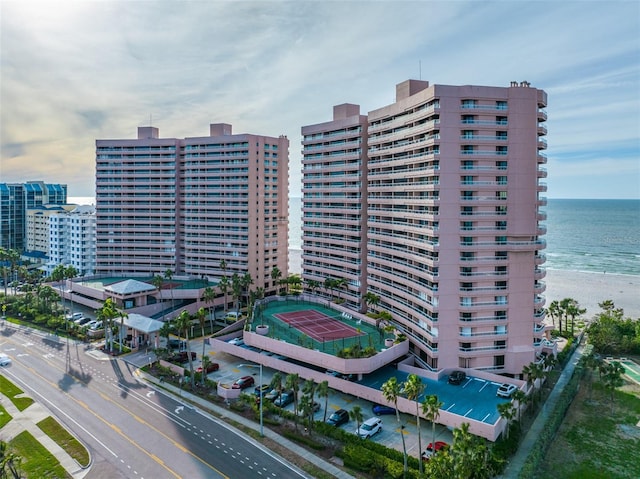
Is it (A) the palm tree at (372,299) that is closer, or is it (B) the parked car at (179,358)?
(B) the parked car at (179,358)

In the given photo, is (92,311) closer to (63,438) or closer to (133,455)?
(63,438)

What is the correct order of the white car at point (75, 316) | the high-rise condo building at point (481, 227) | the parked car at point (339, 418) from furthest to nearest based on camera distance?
the white car at point (75, 316)
the high-rise condo building at point (481, 227)
the parked car at point (339, 418)

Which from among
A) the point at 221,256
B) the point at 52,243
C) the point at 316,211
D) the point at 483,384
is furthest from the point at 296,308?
the point at 52,243

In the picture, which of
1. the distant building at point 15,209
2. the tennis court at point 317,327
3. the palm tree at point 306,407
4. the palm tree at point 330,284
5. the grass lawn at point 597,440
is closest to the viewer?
the grass lawn at point 597,440

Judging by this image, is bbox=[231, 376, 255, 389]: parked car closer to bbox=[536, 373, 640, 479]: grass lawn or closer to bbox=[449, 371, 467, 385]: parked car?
bbox=[449, 371, 467, 385]: parked car

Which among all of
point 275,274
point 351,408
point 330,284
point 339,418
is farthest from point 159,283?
point 339,418

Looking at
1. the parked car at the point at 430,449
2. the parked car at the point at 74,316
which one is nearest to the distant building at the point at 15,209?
the parked car at the point at 74,316

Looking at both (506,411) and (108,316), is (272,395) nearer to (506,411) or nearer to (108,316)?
(506,411)

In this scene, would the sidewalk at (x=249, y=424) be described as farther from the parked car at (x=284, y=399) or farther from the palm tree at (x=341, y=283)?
the palm tree at (x=341, y=283)
